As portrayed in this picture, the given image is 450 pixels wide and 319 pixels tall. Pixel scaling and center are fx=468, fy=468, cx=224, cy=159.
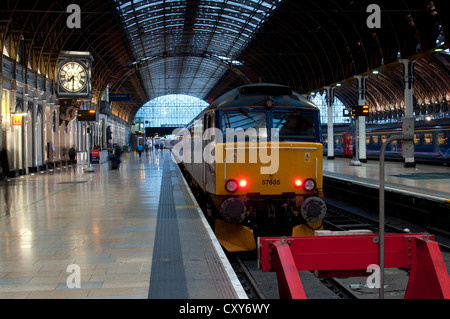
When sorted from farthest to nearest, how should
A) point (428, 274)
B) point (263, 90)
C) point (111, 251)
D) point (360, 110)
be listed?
point (360, 110) → point (263, 90) → point (111, 251) → point (428, 274)

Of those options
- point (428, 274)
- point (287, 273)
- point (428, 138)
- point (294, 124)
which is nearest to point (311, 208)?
point (294, 124)

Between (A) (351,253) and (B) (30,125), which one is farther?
(B) (30,125)

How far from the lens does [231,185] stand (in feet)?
32.8

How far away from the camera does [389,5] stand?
2739 centimetres

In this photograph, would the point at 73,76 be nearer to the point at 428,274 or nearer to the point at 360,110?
the point at 360,110

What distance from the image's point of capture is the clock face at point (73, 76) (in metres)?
24.8

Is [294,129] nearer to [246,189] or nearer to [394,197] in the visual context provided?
[246,189]

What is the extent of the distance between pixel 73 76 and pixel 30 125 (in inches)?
203

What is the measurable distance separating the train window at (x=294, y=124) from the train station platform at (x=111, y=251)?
2.80 meters

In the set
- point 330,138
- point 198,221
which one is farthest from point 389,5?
point 198,221

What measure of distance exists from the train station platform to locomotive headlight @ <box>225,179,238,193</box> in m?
0.95

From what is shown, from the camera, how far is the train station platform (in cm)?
580

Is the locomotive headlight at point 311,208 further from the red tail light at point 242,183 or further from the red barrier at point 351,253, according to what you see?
the red barrier at point 351,253

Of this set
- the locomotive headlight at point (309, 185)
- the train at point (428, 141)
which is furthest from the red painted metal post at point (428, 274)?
the train at point (428, 141)
